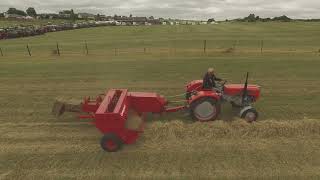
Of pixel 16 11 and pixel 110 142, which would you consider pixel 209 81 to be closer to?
pixel 110 142

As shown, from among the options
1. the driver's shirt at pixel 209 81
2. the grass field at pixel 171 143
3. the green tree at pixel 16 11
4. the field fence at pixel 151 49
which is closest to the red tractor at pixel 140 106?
the driver's shirt at pixel 209 81

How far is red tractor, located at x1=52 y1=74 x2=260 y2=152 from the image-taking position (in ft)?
27.4

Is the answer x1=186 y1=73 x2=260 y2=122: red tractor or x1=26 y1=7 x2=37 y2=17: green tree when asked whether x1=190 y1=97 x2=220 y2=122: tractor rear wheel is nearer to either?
x1=186 y1=73 x2=260 y2=122: red tractor

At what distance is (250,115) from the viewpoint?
9812mm

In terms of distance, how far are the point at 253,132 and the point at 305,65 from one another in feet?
43.1

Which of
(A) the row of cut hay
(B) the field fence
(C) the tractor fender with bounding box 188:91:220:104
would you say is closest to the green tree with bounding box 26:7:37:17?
(B) the field fence

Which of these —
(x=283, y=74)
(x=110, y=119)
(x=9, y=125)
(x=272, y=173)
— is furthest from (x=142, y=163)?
(x=283, y=74)

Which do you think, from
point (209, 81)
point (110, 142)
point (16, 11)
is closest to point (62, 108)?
point (110, 142)

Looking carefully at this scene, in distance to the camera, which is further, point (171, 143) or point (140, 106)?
point (140, 106)

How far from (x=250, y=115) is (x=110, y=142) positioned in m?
3.69

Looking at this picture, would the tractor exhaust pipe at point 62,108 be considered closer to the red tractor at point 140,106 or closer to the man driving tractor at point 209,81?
the red tractor at point 140,106

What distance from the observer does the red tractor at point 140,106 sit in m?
8.36

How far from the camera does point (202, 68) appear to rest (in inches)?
787

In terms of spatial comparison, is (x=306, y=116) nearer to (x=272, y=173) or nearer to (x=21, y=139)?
(x=272, y=173)
